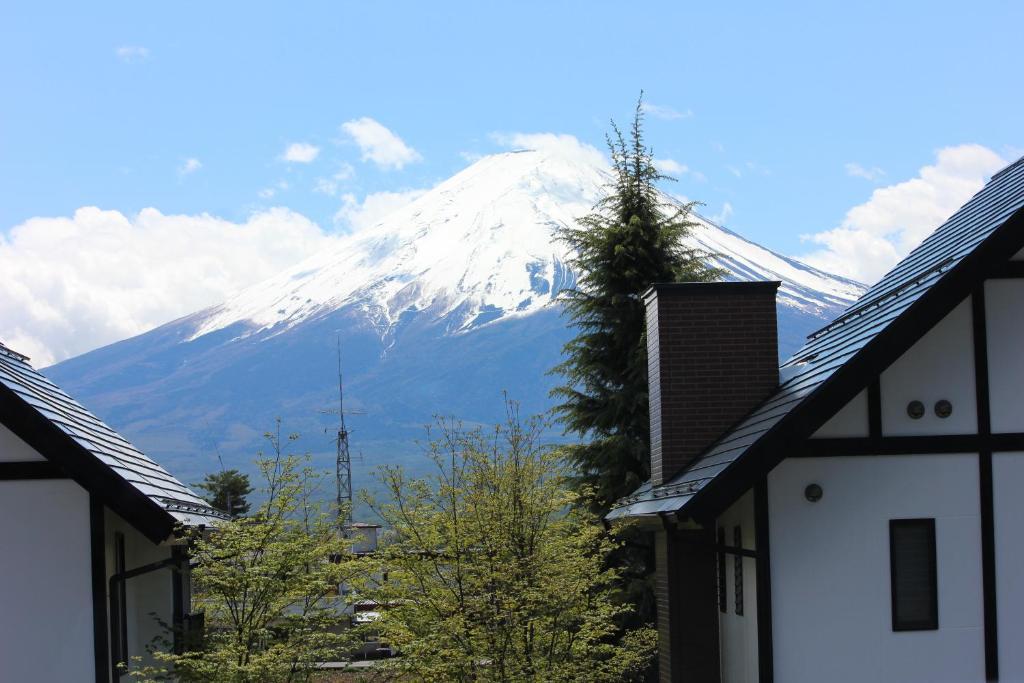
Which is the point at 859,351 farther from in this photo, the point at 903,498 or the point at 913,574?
the point at 913,574

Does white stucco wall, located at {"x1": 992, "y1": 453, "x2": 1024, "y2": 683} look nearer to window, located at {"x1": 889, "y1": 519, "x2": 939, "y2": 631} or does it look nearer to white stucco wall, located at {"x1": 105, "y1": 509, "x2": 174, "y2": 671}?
window, located at {"x1": 889, "y1": 519, "x2": 939, "y2": 631}

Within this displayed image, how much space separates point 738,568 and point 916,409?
93.4 inches

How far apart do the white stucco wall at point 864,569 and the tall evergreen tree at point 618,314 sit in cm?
1300

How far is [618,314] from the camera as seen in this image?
25.8 metres

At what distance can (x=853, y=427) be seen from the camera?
11641 mm

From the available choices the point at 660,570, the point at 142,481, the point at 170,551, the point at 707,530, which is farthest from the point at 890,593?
the point at 170,551

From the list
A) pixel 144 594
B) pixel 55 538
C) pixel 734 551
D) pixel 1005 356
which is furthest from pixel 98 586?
pixel 1005 356

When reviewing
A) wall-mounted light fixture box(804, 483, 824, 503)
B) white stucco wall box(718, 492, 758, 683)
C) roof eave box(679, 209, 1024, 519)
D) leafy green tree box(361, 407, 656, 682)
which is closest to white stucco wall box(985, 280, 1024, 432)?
roof eave box(679, 209, 1024, 519)

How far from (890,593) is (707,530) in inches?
97.8

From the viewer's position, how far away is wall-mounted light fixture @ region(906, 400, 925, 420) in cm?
1165

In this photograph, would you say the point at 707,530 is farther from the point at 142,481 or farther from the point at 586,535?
the point at 142,481

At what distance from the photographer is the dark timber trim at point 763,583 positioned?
11.4 meters

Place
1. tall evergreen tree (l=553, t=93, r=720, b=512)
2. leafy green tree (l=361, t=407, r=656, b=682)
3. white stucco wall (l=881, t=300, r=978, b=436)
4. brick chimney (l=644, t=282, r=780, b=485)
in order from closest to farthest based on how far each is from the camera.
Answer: white stucco wall (l=881, t=300, r=978, b=436) → leafy green tree (l=361, t=407, r=656, b=682) → brick chimney (l=644, t=282, r=780, b=485) → tall evergreen tree (l=553, t=93, r=720, b=512)

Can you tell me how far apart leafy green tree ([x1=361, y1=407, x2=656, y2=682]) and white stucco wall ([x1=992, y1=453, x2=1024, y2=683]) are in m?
4.19
